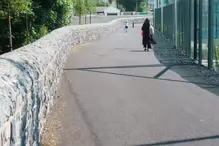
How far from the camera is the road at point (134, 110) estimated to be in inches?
245

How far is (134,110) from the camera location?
7.89m

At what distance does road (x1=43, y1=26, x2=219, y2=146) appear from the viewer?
621 cm

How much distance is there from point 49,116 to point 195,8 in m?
8.80

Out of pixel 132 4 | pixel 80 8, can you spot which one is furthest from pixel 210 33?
pixel 132 4

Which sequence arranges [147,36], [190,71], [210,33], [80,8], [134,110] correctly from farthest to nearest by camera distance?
[80,8]
[147,36]
[190,71]
[210,33]
[134,110]

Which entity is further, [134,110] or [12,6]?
[12,6]

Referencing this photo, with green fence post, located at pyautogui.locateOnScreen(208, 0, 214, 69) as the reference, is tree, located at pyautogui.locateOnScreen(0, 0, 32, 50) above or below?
above

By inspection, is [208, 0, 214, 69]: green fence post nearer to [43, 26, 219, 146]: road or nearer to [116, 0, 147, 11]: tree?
[43, 26, 219, 146]: road

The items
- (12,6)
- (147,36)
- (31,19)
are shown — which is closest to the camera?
(12,6)

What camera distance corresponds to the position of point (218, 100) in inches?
338

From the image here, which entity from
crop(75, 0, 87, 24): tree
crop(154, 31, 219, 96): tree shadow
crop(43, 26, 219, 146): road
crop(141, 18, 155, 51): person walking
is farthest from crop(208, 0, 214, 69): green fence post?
crop(75, 0, 87, 24): tree

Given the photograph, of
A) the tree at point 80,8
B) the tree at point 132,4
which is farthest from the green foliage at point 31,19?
the tree at point 132,4

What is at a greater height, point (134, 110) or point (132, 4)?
point (132, 4)

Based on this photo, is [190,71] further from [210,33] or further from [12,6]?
[12,6]
